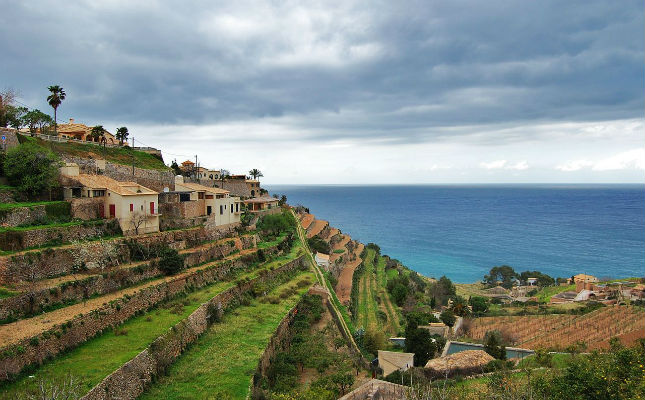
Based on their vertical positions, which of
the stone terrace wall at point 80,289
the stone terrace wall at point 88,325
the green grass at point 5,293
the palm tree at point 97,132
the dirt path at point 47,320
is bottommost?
the stone terrace wall at point 88,325

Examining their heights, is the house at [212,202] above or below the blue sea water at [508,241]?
above

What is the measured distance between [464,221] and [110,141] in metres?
153

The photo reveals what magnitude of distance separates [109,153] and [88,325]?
2624cm

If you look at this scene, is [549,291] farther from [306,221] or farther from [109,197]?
[109,197]

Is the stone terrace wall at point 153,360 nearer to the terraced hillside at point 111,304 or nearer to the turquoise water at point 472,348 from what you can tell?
the terraced hillside at point 111,304

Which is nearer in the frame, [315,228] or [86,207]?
[86,207]

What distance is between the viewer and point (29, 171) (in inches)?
1049

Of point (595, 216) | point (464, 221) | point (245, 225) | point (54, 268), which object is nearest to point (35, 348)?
point (54, 268)

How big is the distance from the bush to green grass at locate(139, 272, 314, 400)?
4.59 meters

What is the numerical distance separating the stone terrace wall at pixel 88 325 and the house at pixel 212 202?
8650mm

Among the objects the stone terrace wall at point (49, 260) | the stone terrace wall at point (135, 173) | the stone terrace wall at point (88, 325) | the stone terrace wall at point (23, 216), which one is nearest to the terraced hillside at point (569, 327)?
the stone terrace wall at point (88, 325)

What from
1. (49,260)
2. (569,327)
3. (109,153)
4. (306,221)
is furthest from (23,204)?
(306,221)

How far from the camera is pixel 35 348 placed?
16438 mm

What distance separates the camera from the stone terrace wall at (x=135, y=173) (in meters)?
33.9
